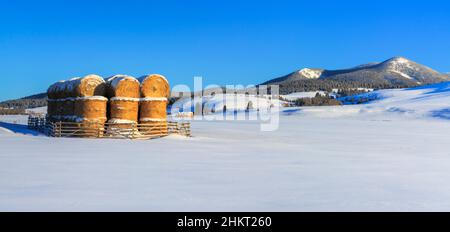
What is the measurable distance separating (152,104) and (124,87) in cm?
198

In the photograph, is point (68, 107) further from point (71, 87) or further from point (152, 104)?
point (152, 104)

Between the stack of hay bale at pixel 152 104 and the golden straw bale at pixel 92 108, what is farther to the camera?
the stack of hay bale at pixel 152 104

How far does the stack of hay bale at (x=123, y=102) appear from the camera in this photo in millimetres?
28688

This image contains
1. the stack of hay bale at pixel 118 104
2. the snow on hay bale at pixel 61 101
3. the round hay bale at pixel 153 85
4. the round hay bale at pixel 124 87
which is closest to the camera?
the stack of hay bale at pixel 118 104

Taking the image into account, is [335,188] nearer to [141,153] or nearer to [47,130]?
[141,153]

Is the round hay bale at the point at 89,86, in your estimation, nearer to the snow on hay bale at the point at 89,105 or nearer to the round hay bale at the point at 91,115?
the snow on hay bale at the point at 89,105

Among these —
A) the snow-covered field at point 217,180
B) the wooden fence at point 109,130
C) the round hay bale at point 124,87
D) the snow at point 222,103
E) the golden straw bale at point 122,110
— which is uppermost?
the snow at point 222,103

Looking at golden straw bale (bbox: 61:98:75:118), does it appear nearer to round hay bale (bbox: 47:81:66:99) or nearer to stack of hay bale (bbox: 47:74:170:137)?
stack of hay bale (bbox: 47:74:170:137)

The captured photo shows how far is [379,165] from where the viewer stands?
53.6ft

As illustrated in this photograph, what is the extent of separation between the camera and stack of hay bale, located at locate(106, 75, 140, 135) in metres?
28.7

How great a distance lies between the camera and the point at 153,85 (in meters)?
29.6

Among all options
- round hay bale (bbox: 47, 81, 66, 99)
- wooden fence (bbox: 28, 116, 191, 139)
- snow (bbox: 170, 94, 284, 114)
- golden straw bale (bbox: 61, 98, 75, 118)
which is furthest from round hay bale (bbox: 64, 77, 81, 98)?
snow (bbox: 170, 94, 284, 114)

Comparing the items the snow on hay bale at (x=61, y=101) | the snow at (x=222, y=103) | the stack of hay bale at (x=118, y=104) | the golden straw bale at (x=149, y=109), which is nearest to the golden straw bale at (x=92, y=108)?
the stack of hay bale at (x=118, y=104)
